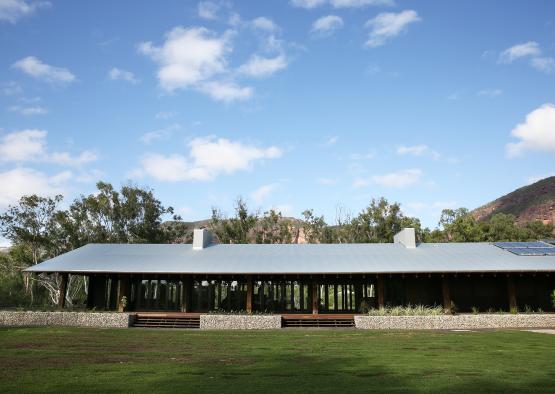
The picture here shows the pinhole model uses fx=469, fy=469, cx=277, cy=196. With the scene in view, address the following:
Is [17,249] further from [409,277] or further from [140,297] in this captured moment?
[409,277]

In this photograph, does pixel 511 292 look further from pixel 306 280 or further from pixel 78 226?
pixel 78 226

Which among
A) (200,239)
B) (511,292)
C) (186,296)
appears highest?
(200,239)

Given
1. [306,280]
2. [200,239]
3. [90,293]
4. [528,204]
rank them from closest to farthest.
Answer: [306,280]
[90,293]
[200,239]
[528,204]

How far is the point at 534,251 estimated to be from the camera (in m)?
25.8

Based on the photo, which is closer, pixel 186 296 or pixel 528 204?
pixel 186 296

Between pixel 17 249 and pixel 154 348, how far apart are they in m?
35.1

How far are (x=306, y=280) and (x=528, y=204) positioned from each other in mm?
73503

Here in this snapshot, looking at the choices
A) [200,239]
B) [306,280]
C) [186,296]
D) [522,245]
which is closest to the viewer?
[186,296]

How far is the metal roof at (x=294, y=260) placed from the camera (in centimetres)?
2330

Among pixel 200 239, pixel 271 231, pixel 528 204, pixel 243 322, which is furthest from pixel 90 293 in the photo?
pixel 528 204

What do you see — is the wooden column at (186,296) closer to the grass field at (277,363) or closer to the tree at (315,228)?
the grass field at (277,363)

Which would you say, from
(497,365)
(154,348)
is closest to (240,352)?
(154,348)

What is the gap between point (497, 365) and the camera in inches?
437

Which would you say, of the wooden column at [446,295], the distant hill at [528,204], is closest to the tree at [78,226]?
the wooden column at [446,295]
